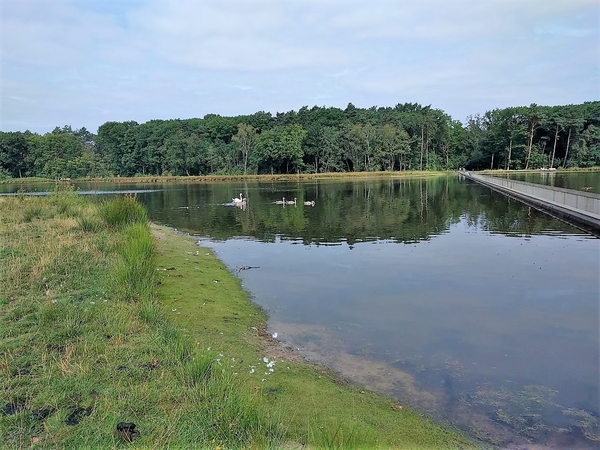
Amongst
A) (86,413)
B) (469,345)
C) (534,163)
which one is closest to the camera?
(86,413)

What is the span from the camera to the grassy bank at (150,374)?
11.7ft

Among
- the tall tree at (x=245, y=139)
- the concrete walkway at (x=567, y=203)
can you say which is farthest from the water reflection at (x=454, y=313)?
the tall tree at (x=245, y=139)

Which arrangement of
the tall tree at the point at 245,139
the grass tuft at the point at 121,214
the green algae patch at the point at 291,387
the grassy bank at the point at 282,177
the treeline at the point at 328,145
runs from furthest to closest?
the tall tree at the point at 245,139
the treeline at the point at 328,145
the grassy bank at the point at 282,177
the grass tuft at the point at 121,214
the green algae patch at the point at 291,387

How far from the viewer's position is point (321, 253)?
46.6 feet

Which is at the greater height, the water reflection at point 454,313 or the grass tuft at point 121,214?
the grass tuft at point 121,214


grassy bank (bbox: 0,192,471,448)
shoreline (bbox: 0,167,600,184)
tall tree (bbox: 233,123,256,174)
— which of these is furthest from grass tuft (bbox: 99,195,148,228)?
tall tree (bbox: 233,123,256,174)

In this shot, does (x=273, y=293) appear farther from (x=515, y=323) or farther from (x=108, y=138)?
(x=108, y=138)

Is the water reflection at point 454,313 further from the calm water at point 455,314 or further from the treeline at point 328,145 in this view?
the treeline at point 328,145

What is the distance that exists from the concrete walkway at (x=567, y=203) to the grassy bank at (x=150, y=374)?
15035 millimetres

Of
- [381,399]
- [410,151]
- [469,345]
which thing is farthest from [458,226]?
[410,151]

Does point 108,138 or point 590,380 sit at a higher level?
point 108,138

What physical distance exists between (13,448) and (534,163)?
94.2 metres

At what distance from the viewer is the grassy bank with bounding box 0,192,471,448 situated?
11.7ft

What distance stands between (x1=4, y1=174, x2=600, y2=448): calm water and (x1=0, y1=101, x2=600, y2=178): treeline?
64777mm
